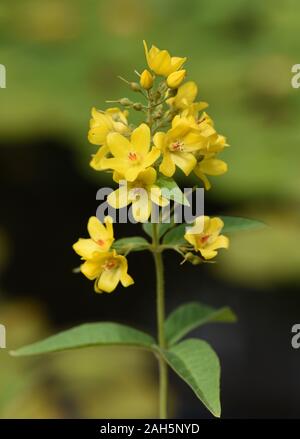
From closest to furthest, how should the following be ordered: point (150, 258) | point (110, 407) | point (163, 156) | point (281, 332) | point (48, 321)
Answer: point (163, 156)
point (110, 407)
point (48, 321)
point (281, 332)
point (150, 258)

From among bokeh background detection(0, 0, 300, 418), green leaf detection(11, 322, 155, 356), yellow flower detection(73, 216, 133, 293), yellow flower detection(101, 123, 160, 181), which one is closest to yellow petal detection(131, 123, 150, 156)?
yellow flower detection(101, 123, 160, 181)

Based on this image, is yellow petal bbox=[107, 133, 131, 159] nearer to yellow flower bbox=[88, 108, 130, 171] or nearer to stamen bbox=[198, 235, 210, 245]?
yellow flower bbox=[88, 108, 130, 171]

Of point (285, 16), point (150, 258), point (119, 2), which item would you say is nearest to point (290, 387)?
point (150, 258)

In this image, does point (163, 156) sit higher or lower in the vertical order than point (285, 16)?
lower

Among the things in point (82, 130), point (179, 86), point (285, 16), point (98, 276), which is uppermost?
point (285, 16)

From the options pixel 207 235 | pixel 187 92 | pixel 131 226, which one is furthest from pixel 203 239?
pixel 131 226

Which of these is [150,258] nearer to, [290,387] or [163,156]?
[290,387]

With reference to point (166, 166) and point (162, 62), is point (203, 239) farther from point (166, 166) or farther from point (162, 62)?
point (162, 62)

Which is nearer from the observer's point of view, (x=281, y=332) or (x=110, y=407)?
(x=110, y=407)

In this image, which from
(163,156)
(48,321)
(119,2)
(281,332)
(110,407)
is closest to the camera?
(163,156)
